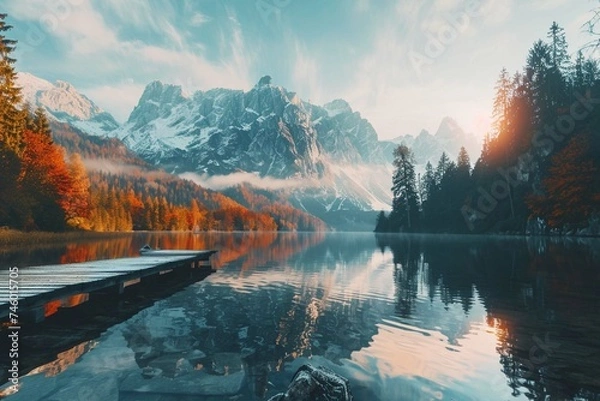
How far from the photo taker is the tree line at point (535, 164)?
55.0 meters

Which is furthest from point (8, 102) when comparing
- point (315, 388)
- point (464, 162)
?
point (464, 162)

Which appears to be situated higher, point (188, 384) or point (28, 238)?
point (28, 238)

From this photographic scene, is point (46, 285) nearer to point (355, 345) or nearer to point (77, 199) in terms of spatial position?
point (355, 345)

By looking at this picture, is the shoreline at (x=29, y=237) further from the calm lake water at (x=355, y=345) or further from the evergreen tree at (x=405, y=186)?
the evergreen tree at (x=405, y=186)

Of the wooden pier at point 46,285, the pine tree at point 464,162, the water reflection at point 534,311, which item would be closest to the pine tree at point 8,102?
the wooden pier at point 46,285

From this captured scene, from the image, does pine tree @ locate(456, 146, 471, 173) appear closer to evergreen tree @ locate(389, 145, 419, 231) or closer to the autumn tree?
evergreen tree @ locate(389, 145, 419, 231)

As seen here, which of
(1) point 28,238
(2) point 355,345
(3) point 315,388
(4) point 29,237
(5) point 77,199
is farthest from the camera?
(5) point 77,199

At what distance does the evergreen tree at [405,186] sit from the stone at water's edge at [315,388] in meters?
105

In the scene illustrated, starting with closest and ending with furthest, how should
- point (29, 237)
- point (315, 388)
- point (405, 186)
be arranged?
1. point (315, 388)
2. point (29, 237)
3. point (405, 186)

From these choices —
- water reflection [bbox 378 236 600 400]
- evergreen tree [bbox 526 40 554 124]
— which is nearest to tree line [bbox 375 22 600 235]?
evergreen tree [bbox 526 40 554 124]

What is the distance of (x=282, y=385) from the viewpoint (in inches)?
330

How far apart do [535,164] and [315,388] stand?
255 ft

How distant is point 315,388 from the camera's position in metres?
6.42

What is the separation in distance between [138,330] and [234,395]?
646 centimetres
